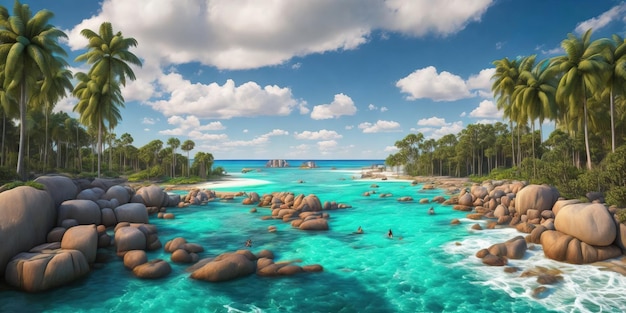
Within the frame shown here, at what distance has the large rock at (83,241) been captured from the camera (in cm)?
1528

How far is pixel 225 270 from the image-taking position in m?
14.4

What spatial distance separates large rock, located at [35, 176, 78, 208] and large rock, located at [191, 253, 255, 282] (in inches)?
565

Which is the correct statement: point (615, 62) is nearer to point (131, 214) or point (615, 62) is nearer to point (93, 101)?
point (131, 214)

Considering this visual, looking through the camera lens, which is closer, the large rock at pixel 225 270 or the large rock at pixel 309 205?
the large rock at pixel 225 270

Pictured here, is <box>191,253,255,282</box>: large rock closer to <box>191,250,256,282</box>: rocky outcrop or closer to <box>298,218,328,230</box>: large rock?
<box>191,250,256,282</box>: rocky outcrop

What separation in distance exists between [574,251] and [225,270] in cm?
1639

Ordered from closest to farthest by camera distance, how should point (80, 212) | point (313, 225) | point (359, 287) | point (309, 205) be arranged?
point (359, 287)
point (80, 212)
point (313, 225)
point (309, 205)

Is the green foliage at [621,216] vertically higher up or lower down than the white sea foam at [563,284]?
higher up

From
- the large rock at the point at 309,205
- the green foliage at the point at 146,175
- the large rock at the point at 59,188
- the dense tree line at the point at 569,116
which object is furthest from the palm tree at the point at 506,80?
the green foliage at the point at 146,175

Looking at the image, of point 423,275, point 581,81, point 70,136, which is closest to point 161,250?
point 423,275

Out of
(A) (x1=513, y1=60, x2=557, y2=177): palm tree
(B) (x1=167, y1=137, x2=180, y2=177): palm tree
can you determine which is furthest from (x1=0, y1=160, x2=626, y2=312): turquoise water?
(B) (x1=167, y1=137, x2=180, y2=177): palm tree

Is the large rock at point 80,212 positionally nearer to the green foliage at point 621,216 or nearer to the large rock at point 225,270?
the large rock at point 225,270

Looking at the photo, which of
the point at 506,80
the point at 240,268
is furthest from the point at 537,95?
the point at 240,268

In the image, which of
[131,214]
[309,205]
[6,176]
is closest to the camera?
[131,214]
